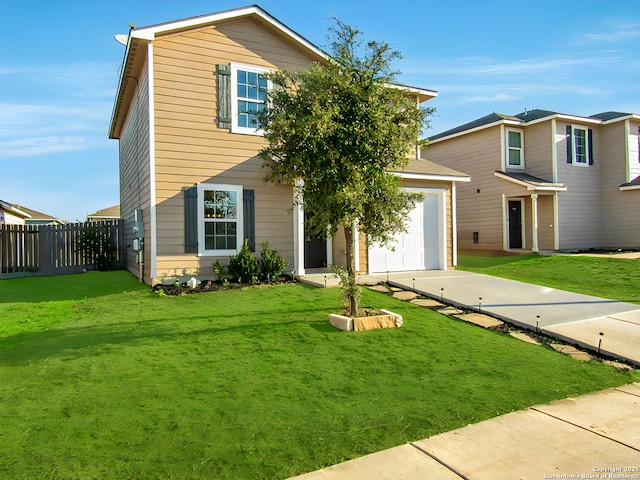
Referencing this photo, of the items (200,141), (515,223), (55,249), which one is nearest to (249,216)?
(200,141)

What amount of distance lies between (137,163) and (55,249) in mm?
4163

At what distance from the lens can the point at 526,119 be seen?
62.4 feet

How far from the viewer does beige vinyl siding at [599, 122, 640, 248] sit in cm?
1817

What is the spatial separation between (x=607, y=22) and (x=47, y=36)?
14.5 metres

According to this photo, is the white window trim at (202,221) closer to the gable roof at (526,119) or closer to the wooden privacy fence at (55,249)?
the wooden privacy fence at (55,249)

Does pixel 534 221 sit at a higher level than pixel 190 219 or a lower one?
higher

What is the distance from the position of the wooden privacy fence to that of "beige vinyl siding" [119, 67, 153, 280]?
819mm

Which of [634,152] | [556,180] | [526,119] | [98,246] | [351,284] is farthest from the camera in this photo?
[526,119]

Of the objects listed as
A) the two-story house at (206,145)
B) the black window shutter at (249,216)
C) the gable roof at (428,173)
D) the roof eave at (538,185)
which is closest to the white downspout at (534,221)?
the roof eave at (538,185)

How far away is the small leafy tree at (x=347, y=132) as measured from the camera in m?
5.75

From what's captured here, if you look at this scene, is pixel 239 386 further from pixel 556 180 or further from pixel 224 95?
pixel 556 180

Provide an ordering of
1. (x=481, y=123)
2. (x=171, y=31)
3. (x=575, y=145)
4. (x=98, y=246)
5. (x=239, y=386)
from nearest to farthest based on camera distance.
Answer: (x=239, y=386) < (x=171, y=31) < (x=98, y=246) < (x=575, y=145) < (x=481, y=123)

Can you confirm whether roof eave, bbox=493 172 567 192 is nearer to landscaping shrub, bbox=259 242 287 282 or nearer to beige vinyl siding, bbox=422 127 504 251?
beige vinyl siding, bbox=422 127 504 251

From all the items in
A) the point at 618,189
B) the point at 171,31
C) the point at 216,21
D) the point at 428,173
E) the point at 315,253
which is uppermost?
the point at 216,21
